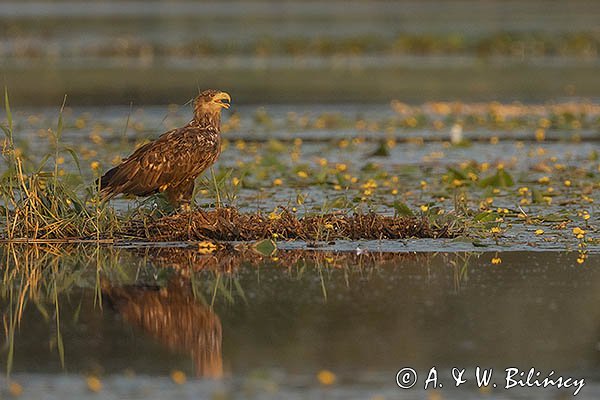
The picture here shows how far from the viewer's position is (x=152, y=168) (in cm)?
1091

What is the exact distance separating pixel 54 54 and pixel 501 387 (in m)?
30.7

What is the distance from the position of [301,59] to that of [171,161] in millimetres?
23655

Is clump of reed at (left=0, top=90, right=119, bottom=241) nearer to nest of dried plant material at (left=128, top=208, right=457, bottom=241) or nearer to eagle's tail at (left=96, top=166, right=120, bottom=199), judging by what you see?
eagle's tail at (left=96, top=166, right=120, bottom=199)

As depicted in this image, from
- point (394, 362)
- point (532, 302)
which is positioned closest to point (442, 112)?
point (532, 302)

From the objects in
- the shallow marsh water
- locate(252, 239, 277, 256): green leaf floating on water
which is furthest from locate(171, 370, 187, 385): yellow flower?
locate(252, 239, 277, 256): green leaf floating on water

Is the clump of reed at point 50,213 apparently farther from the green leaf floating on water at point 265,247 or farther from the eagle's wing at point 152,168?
the green leaf floating on water at point 265,247

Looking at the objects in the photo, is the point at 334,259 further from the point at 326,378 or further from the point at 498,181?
the point at 498,181

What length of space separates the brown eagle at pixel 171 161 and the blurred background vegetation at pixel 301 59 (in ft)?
25.7

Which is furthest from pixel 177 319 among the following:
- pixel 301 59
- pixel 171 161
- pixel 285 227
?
pixel 301 59

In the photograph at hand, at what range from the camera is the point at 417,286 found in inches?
348

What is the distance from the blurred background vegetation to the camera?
27.0m

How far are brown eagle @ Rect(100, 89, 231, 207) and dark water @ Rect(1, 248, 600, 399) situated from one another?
0.82 m

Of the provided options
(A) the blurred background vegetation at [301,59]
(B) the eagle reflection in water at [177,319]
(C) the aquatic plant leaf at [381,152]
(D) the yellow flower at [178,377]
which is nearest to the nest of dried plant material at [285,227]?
(B) the eagle reflection in water at [177,319]

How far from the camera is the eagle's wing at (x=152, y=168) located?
35.6 feet
